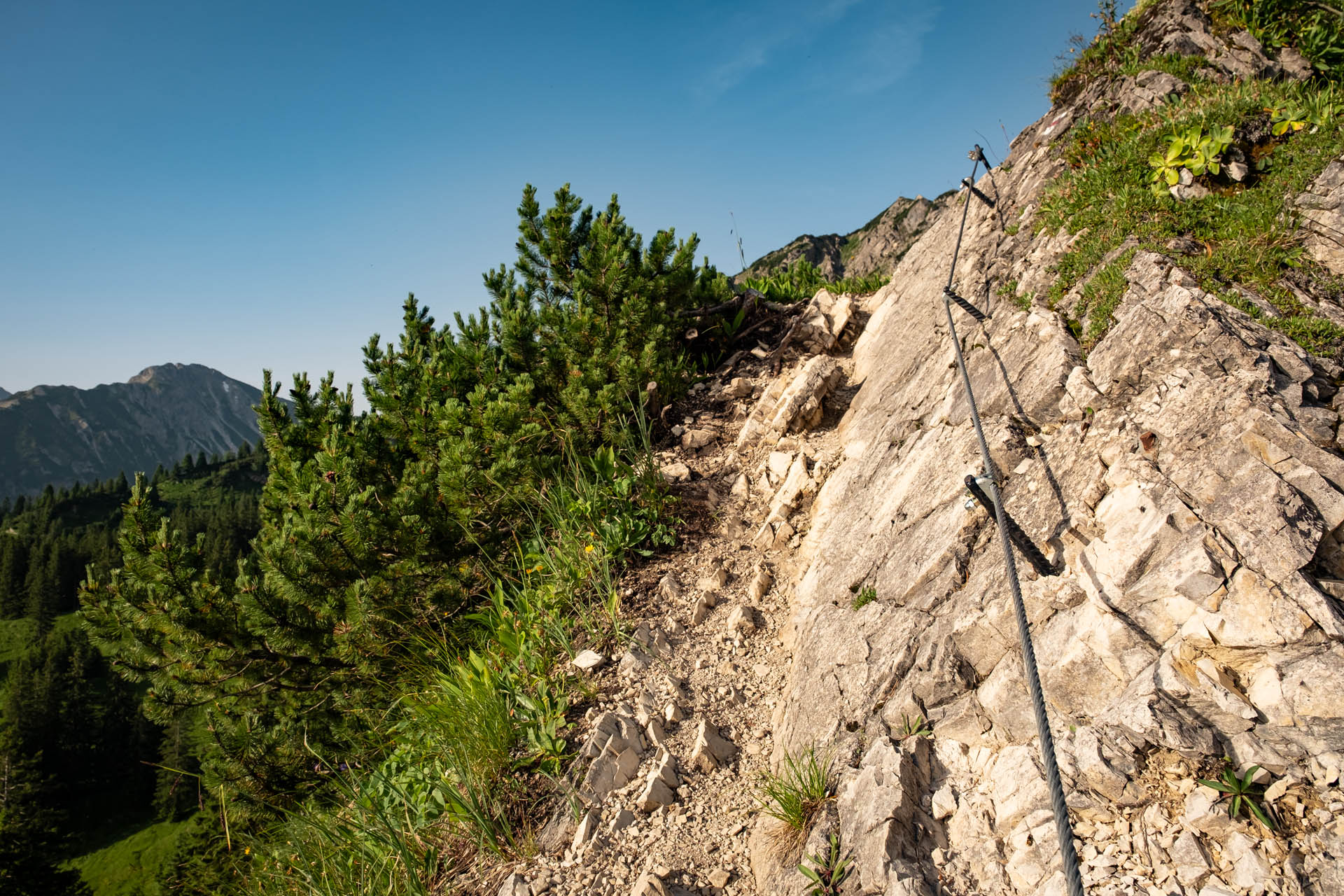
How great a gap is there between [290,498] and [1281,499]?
21.7 feet

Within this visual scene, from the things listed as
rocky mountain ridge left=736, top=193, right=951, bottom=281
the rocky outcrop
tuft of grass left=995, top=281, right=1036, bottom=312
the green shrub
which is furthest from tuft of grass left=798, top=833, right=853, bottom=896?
rocky mountain ridge left=736, top=193, right=951, bottom=281

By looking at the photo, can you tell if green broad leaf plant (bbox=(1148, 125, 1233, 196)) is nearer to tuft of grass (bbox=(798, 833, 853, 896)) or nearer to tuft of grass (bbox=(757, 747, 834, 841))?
tuft of grass (bbox=(757, 747, 834, 841))

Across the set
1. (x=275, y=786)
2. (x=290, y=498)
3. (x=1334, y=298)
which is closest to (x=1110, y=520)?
(x=1334, y=298)

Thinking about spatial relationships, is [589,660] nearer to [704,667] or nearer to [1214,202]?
[704,667]

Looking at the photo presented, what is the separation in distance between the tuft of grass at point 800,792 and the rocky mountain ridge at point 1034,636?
0.06 meters

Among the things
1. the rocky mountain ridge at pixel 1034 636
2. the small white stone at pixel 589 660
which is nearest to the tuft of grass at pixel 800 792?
the rocky mountain ridge at pixel 1034 636

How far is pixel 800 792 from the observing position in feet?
11.2

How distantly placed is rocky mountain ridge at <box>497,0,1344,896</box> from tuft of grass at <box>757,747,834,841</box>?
0.20ft

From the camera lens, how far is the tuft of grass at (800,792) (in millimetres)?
3318

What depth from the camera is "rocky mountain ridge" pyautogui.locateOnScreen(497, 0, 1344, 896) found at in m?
2.33

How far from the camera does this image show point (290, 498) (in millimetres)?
5684

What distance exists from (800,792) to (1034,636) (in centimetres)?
145

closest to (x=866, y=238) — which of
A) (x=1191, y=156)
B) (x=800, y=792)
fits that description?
(x=1191, y=156)

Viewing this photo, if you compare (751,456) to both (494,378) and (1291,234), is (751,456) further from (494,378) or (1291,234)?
(1291,234)
